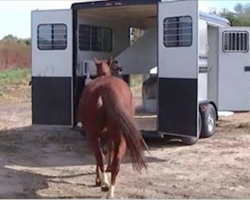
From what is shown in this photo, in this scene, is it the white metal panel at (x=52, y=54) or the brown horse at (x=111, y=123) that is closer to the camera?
the brown horse at (x=111, y=123)

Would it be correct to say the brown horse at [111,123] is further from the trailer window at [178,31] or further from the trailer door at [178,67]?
the trailer window at [178,31]

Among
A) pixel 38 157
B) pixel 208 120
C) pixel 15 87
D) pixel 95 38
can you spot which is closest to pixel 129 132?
pixel 38 157

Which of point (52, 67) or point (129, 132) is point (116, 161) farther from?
point (52, 67)

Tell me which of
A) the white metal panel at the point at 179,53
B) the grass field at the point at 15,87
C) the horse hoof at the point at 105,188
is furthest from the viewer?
the grass field at the point at 15,87

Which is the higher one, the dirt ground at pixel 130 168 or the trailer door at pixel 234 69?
the trailer door at pixel 234 69

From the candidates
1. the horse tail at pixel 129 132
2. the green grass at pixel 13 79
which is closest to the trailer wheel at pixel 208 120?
the horse tail at pixel 129 132

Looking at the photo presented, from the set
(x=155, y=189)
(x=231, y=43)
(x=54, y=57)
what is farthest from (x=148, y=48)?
(x=155, y=189)

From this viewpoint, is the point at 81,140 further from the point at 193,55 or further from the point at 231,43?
the point at 231,43

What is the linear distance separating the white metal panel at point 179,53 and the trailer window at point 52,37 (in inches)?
74.9

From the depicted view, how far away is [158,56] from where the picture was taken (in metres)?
9.46

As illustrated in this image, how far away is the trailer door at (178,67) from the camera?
896 centimetres

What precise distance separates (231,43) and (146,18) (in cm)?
198

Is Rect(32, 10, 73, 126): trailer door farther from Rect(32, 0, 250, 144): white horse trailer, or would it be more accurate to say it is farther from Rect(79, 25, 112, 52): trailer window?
Rect(79, 25, 112, 52): trailer window

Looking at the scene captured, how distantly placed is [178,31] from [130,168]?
2554 millimetres
